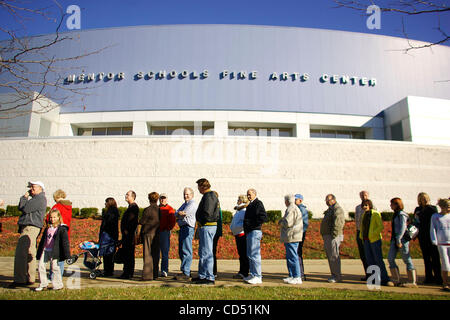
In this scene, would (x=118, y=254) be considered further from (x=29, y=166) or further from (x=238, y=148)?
(x=29, y=166)

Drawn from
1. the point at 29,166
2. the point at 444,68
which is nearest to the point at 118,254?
the point at 29,166

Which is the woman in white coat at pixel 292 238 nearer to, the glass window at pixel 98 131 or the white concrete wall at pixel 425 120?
the white concrete wall at pixel 425 120

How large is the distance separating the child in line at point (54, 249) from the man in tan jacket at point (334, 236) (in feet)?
17.3

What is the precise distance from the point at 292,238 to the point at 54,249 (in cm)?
456

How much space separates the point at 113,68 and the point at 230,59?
32.0ft

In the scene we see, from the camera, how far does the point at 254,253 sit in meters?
5.93

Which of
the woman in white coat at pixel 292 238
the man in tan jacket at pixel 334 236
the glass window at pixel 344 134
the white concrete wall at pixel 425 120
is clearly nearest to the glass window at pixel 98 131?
the glass window at pixel 344 134

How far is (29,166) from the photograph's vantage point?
18359 millimetres

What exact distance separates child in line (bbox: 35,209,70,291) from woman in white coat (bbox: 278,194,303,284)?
4.23m

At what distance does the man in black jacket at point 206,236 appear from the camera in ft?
18.7

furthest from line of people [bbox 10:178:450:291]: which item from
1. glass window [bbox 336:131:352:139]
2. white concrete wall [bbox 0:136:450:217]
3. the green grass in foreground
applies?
glass window [bbox 336:131:352:139]

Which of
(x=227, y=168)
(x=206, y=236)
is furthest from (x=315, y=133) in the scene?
(x=206, y=236)

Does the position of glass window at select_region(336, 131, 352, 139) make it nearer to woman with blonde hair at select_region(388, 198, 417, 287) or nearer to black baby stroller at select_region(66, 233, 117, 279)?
woman with blonde hair at select_region(388, 198, 417, 287)

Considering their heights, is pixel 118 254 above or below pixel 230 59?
below
